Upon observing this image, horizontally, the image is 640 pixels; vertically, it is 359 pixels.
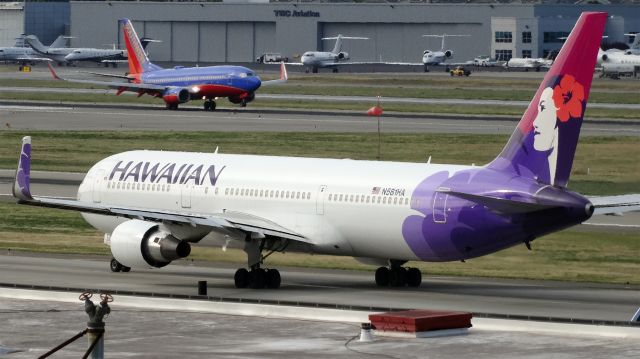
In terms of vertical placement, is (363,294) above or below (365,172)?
below

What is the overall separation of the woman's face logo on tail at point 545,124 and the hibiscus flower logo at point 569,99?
0.21 metres

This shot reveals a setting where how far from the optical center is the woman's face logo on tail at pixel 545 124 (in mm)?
41219

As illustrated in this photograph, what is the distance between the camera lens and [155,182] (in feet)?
158

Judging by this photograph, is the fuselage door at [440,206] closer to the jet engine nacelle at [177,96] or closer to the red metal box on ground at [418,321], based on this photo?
the red metal box on ground at [418,321]

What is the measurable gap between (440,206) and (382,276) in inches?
187

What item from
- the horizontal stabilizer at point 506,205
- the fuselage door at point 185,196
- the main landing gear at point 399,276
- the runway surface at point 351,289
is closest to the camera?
the horizontal stabilizer at point 506,205

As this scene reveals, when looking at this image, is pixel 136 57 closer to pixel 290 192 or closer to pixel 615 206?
pixel 290 192

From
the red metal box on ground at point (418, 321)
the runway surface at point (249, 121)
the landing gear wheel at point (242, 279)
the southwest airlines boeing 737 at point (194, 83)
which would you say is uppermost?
the southwest airlines boeing 737 at point (194, 83)

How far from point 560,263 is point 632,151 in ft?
145

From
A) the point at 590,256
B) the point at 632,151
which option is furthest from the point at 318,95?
the point at 590,256

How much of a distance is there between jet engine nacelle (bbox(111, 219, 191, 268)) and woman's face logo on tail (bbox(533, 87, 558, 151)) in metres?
11.0

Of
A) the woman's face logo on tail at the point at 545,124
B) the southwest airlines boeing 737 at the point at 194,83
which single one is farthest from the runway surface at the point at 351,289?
the southwest airlines boeing 737 at the point at 194,83

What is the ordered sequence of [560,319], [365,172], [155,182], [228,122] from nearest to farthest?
[560,319] < [365,172] < [155,182] < [228,122]

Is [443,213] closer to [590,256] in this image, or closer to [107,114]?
[590,256]
